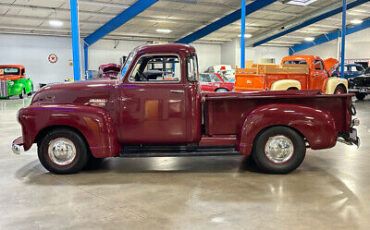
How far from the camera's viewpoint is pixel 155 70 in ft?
15.1

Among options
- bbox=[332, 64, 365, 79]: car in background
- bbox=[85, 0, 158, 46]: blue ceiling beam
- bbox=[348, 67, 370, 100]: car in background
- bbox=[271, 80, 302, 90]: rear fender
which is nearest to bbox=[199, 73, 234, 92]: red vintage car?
bbox=[271, 80, 302, 90]: rear fender

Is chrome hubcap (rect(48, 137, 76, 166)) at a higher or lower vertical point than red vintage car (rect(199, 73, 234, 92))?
lower

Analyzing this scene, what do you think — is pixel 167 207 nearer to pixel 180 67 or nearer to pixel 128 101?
pixel 128 101

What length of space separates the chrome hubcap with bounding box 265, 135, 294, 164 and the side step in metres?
0.41

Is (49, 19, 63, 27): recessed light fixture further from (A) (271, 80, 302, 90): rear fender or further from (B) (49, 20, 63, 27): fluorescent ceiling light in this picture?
(A) (271, 80, 302, 90): rear fender

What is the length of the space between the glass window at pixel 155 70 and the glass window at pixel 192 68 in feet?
0.48

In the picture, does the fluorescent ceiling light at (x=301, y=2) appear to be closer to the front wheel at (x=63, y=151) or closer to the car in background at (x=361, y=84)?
the car in background at (x=361, y=84)

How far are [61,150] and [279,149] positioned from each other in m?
2.92

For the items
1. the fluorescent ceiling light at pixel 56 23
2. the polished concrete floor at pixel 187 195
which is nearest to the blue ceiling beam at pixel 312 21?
the fluorescent ceiling light at pixel 56 23

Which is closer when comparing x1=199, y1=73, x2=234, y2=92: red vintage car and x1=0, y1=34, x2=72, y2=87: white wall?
x1=199, y1=73, x2=234, y2=92: red vintage car

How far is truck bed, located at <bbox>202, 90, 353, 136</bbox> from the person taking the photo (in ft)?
13.4

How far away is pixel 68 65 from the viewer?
2341 cm

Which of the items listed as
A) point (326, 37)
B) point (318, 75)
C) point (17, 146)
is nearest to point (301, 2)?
point (318, 75)

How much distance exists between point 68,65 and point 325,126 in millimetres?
22451
